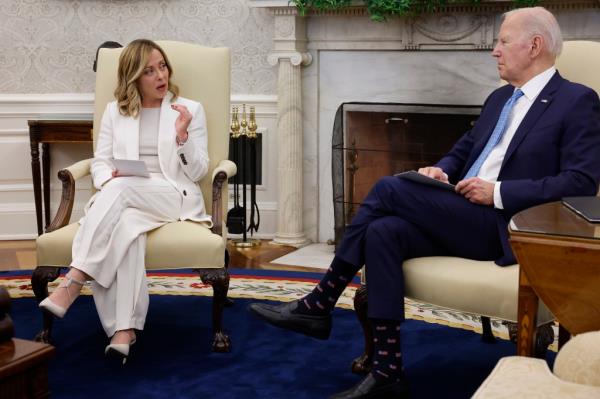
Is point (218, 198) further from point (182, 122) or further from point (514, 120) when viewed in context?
point (514, 120)

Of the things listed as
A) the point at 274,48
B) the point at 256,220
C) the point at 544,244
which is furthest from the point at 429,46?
the point at 544,244

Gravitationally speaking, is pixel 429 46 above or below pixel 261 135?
above

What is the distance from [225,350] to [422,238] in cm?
94

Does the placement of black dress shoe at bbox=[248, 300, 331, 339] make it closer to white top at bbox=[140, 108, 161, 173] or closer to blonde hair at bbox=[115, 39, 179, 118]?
white top at bbox=[140, 108, 161, 173]

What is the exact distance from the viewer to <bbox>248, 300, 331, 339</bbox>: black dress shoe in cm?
296

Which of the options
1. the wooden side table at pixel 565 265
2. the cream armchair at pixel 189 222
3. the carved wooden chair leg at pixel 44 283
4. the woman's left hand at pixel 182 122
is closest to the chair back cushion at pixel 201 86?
the cream armchair at pixel 189 222

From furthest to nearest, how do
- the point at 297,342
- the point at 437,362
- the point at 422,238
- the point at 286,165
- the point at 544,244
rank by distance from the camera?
1. the point at 286,165
2. the point at 297,342
3. the point at 437,362
4. the point at 422,238
5. the point at 544,244

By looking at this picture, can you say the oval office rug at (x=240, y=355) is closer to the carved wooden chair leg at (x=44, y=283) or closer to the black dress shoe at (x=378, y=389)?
the carved wooden chair leg at (x=44, y=283)

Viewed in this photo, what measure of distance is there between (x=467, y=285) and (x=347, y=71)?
9.42 feet

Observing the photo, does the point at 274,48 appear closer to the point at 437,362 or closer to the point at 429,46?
the point at 429,46

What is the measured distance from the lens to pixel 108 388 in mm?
2916

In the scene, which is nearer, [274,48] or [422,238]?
[422,238]


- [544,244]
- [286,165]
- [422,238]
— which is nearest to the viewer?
[544,244]

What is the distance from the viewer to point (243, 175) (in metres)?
5.26
